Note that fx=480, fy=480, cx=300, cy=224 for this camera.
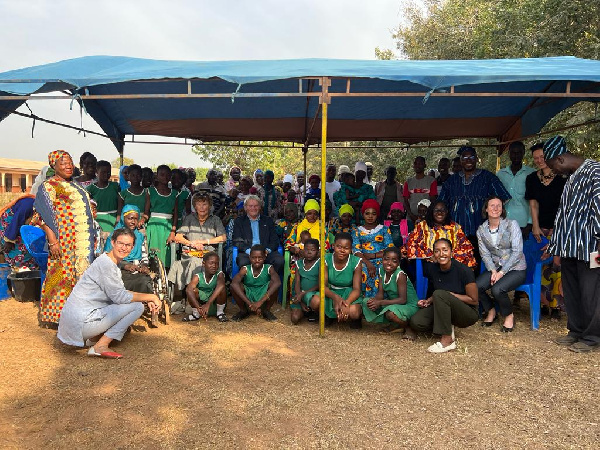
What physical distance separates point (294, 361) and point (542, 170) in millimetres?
3591

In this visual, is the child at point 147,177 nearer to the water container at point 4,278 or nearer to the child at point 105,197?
the child at point 105,197

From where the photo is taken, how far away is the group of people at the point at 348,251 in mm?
4387

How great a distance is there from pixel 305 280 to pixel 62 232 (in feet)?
8.34

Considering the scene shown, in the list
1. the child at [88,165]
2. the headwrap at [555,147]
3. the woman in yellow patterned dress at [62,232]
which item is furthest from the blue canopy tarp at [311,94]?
the woman in yellow patterned dress at [62,232]

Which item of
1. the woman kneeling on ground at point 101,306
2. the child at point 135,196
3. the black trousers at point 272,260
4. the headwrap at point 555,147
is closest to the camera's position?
the woman kneeling on ground at point 101,306

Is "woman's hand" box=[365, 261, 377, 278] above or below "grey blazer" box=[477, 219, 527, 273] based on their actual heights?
below

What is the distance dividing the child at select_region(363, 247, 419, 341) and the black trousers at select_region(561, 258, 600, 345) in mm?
1461

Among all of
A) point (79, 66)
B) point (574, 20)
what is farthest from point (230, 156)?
point (79, 66)

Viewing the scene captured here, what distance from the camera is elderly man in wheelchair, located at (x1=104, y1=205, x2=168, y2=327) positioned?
5070 mm

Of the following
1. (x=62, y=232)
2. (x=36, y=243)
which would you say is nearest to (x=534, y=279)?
(x=62, y=232)

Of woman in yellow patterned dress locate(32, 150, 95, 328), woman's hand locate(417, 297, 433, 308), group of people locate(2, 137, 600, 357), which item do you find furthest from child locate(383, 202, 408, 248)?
woman in yellow patterned dress locate(32, 150, 95, 328)

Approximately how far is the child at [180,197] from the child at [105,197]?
2.70 feet

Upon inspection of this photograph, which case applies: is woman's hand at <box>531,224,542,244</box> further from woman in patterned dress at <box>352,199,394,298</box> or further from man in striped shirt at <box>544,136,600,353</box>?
woman in patterned dress at <box>352,199,394,298</box>

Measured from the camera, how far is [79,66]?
16.9ft
